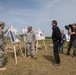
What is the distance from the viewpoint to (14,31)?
10344 mm

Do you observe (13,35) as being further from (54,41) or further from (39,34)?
(39,34)

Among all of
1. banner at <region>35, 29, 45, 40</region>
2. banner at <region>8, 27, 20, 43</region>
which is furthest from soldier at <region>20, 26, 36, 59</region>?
banner at <region>35, 29, 45, 40</region>

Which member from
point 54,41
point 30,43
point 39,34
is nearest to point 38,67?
point 54,41

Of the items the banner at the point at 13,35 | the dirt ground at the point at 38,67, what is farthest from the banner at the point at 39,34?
the dirt ground at the point at 38,67

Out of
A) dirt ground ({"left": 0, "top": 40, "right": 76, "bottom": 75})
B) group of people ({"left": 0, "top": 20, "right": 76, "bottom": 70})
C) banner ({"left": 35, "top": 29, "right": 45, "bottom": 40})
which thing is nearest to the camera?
dirt ground ({"left": 0, "top": 40, "right": 76, "bottom": 75})

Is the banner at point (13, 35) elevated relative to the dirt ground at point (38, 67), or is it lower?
elevated

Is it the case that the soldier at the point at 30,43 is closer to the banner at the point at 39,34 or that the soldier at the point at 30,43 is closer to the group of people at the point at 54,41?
Result: the group of people at the point at 54,41

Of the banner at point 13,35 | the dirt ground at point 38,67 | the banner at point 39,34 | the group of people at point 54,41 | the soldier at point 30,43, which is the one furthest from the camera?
the banner at point 39,34

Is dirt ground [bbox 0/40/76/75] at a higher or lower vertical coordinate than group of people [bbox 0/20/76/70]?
lower

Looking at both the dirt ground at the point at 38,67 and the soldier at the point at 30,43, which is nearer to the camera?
the dirt ground at the point at 38,67

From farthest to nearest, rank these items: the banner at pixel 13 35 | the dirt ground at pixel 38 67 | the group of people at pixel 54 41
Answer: the banner at pixel 13 35
the group of people at pixel 54 41
the dirt ground at pixel 38 67

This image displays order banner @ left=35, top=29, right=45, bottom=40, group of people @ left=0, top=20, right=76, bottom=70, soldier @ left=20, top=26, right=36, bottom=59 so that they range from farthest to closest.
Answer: banner @ left=35, top=29, right=45, bottom=40 < soldier @ left=20, top=26, right=36, bottom=59 < group of people @ left=0, top=20, right=76, bottom=70

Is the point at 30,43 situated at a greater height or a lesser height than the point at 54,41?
lesser

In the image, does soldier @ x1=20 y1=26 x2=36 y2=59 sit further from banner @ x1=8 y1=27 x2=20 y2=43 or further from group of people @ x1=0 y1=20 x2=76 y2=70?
banner @ x1=8 y1=27 x2=20 y2=43
